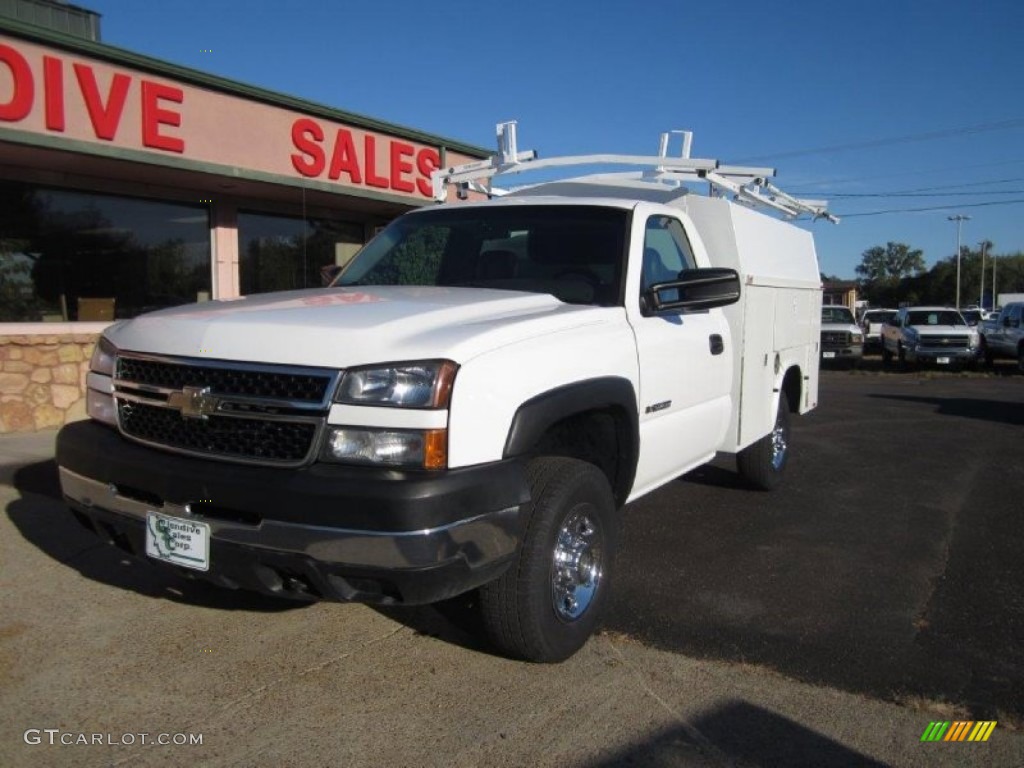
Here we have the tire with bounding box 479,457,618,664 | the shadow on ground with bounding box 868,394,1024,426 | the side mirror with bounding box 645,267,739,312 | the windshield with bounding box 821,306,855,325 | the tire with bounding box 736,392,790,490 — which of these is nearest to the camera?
the tire with bounding box 479,457,618,664

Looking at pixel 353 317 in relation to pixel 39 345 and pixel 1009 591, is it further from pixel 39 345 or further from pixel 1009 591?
pixel 39 345

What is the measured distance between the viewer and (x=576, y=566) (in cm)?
371

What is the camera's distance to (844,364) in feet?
79.2

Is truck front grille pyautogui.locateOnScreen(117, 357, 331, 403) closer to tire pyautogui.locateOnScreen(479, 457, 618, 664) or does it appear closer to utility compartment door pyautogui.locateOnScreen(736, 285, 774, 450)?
tire pyautogui.locateOnScreen(479, 457, 618, 664)

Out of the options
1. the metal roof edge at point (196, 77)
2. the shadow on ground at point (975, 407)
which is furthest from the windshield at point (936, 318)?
the metal roof edge at point (196, 77)

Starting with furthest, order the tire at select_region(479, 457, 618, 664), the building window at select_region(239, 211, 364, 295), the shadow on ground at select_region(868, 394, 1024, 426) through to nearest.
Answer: the building window at select_region(239, 211, 364, 295) < the shadow on ground at select_region(868, 394, 1024, 426) < the tire at select_region(479, 457, 618, 664)

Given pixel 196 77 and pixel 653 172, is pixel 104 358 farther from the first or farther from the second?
pixel 196 77

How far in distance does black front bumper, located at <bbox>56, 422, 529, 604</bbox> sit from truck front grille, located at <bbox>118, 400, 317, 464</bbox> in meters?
0.05

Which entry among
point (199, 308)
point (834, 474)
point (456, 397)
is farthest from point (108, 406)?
point (834, 474)

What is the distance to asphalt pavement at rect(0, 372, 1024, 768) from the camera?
3.00m

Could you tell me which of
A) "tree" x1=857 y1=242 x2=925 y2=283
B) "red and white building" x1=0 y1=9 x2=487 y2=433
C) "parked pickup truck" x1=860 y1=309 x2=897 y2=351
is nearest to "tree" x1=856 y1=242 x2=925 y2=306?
"tree" x1=857 y1=242 x2=925 y2=283

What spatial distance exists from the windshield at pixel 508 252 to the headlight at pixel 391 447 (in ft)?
5.18

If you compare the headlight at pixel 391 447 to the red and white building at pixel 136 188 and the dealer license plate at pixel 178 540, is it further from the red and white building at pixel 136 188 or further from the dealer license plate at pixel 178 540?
the red and white building at pixel 136 188

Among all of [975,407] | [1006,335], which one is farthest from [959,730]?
[1006,335]
